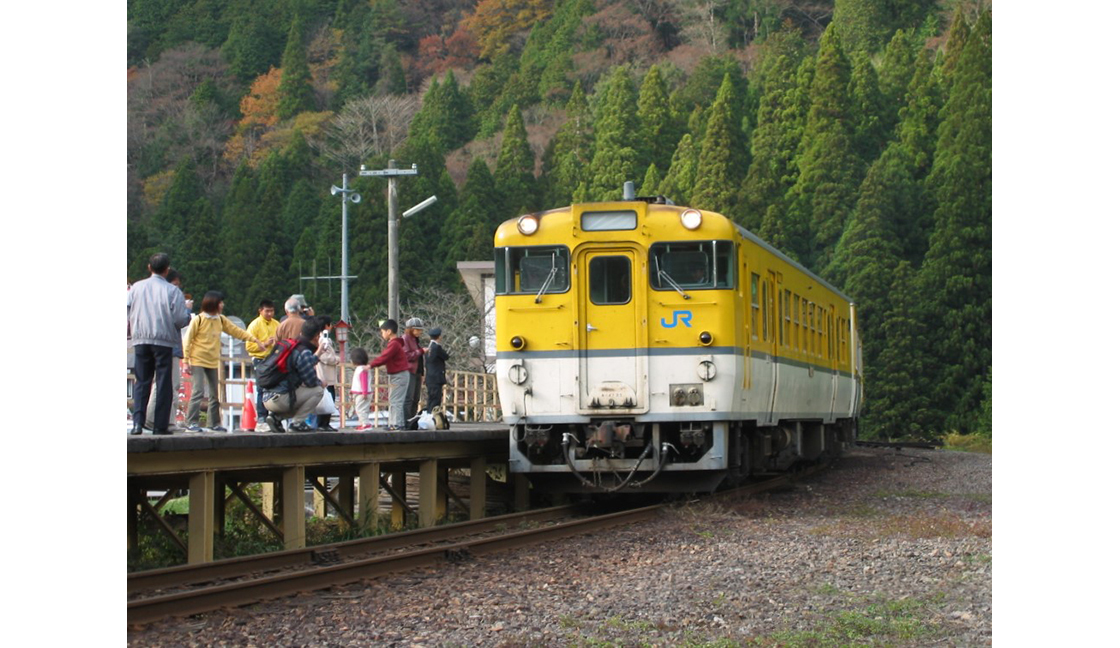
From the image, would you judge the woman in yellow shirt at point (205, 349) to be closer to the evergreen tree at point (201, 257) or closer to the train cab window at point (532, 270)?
the train cab window at point (532, 270)

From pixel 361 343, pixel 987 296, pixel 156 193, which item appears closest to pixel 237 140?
pixel 156 193

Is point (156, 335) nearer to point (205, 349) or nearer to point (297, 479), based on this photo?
point (205, 349)

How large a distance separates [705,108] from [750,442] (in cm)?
3570

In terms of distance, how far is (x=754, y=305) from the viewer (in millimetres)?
12492

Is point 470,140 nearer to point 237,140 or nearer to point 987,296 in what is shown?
point 237,140

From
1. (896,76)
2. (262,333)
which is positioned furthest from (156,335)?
(896,76)

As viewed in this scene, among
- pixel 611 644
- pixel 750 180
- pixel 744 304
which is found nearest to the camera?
pixel 611 644

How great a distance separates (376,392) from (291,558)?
8404mm

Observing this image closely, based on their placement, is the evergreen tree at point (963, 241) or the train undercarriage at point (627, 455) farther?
the evergreen tree at point (963, 241)

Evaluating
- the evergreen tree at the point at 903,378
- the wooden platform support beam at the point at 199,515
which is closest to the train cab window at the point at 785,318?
the wooden platform support beam at the point at 199,515

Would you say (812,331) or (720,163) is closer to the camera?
(812,331)

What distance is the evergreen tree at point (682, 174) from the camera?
42188 millimetres

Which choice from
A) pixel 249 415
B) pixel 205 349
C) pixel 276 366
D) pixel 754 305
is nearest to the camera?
pixel 205 349

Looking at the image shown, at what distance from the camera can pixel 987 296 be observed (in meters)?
34.1
